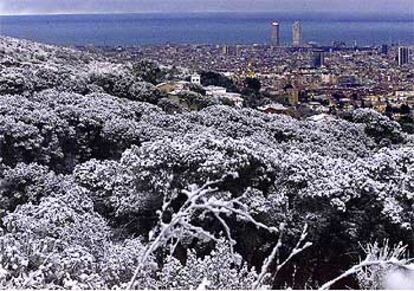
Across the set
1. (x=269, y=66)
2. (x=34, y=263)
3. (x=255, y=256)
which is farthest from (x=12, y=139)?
(x=34, y=263)

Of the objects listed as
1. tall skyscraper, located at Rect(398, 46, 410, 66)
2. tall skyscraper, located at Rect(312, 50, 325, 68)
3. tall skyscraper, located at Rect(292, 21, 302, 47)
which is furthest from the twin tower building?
tall skyscraper, located at Rect(398, 46, 410, 66)

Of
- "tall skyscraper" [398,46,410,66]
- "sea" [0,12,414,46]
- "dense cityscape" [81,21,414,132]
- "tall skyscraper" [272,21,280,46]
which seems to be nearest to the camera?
"sea" [0,12,414,46]

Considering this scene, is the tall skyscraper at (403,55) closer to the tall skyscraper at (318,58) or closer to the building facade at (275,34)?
the tall skyscraper at (318,58)

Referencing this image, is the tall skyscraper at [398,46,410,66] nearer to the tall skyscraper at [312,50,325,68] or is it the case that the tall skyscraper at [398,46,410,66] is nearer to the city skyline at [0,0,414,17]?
the tall skyscraper at [312,50,325,68]

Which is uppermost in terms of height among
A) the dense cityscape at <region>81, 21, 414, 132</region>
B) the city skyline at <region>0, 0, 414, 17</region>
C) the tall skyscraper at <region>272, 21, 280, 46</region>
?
the city skyline at <region>0, 0, 414, 17</region>

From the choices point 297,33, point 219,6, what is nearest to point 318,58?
point 297,33

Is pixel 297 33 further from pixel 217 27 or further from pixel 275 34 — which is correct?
pixel 217 27
